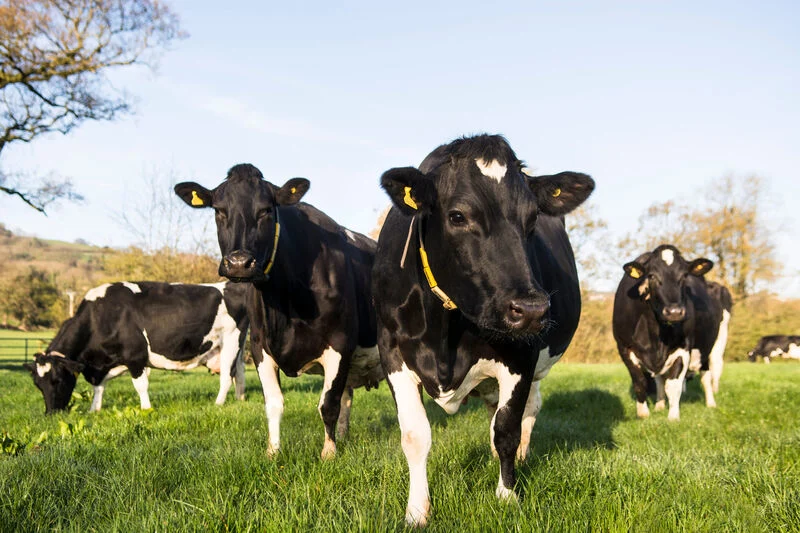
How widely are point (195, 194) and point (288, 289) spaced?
45.8 inches

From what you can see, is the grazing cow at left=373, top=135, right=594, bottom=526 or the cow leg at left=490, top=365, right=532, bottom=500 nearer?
the grazing cow at left=373, top=135, right=594, bottom=526

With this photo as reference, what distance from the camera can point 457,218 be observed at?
142 inches

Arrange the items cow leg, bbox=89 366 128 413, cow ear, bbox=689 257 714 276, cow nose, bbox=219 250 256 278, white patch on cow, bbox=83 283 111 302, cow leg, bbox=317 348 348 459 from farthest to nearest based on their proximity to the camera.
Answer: white patch on cow, bbox=83 283 111 302, cow leg, bbox=89 366 128 413, cow ear, bbox=689 257 714 276, cow leg, bbox=317 348 348 459, cow nose, bbox=219 250 256 278

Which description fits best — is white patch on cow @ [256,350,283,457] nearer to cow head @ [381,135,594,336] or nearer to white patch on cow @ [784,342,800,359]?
cow head @ [381,135,594,336]

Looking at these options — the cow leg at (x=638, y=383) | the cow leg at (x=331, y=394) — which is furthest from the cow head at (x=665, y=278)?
the cow leg at (x=331, y=394)

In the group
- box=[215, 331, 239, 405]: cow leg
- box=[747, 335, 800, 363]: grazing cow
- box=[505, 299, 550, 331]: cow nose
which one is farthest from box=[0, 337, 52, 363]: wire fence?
box=[747, 335, 800, 363]: grazing cow

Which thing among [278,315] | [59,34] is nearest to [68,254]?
[59,34]

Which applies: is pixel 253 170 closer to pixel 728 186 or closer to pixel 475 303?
pixel 475 303

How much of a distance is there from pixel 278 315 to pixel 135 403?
5.87 metres

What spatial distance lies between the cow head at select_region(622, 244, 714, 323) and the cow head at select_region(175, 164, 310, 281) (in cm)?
589

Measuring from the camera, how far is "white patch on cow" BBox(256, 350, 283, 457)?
221 inches

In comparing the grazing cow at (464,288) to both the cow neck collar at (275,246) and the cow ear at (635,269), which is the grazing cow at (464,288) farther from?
the cow ear at (635,269)

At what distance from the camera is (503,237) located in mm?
3449

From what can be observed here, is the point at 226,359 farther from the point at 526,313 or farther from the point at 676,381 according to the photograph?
the point at 526,313
